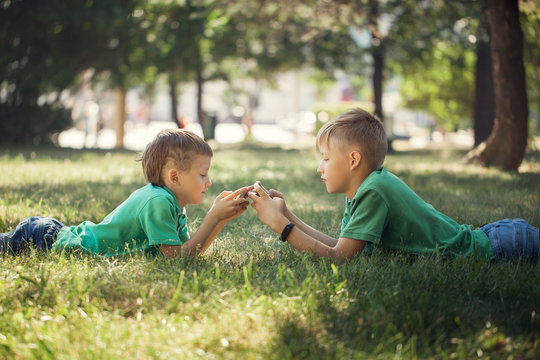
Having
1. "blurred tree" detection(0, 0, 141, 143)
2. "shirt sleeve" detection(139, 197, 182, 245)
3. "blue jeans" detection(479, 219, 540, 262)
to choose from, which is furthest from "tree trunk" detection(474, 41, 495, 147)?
"shirt sleeve" detection(139, 197, 182, 245)

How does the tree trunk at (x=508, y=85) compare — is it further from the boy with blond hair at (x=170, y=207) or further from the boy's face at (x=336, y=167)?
the boy with blond hair at (x=170, y=207)

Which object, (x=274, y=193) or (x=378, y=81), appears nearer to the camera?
(x=274, y=193)

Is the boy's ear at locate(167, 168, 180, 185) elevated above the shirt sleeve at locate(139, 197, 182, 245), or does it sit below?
above

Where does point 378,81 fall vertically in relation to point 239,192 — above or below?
above

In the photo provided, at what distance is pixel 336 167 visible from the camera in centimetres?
344

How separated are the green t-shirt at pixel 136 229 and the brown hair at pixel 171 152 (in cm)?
11

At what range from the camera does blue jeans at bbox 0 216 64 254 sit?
3.65 m

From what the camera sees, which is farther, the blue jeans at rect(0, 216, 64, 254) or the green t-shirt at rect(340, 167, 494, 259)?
the blue jeans at rect(0, 216, 64, 254)

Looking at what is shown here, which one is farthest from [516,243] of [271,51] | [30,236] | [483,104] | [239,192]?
[271,51]

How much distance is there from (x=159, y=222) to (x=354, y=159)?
1.26 metres

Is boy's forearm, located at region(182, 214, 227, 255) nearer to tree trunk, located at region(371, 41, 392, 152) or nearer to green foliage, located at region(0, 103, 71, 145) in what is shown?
green foliage, located at region(0, 103, 71, 145)

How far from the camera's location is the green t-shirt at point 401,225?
126 inches

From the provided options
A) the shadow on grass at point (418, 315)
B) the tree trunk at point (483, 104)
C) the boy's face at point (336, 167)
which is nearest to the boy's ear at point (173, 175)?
the boy's face at point (336, 167)

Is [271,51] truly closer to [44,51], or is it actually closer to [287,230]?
[44,51]
